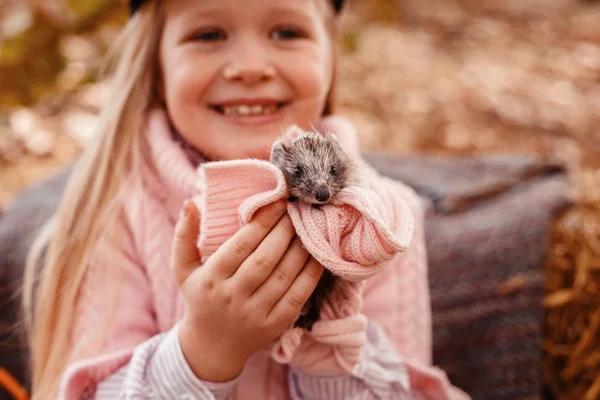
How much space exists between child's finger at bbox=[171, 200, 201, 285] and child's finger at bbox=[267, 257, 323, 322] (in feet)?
0.54

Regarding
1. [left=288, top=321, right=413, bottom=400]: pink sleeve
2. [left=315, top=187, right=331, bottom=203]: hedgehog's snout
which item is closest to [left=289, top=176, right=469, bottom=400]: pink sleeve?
[left=288, top=321, right=413, bottom=400]: pink sleeve

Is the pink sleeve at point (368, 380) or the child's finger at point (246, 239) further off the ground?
the child's finger at point (246, 239)

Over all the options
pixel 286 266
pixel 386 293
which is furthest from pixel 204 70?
pixel 386 293

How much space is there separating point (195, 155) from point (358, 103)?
1673 millimetres

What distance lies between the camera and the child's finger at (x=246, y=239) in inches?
31.2

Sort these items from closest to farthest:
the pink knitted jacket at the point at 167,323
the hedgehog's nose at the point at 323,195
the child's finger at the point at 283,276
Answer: the hedgehog's nose at the point at 323,195
the child's finger at the point at 283,276
the pink knitted jacket at the point at 167,323

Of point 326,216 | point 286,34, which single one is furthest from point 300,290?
point 286,34

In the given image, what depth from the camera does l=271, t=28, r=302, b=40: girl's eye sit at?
112 cm

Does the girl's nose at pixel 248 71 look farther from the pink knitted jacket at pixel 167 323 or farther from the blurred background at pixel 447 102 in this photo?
the blurred background at pixel 447 102

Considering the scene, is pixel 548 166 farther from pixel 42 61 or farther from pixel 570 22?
pixel 570 22

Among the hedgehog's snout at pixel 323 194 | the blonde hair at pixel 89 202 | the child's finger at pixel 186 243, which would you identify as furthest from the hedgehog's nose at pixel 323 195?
the blonde hair at pixel 89 202

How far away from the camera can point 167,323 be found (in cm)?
110

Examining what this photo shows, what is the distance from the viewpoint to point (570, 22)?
12.1 ft

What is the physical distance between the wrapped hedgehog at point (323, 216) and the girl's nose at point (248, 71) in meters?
0.25
